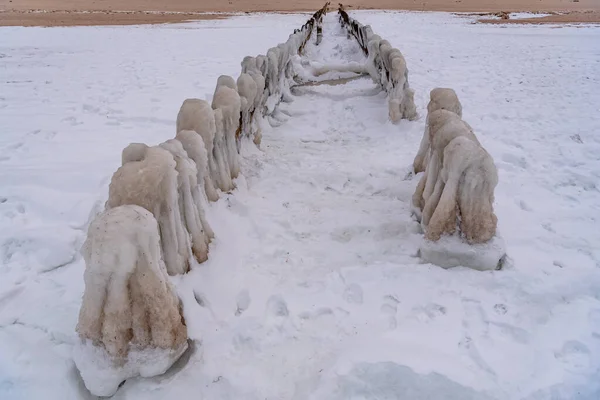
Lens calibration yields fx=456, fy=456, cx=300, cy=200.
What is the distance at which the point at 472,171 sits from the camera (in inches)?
125

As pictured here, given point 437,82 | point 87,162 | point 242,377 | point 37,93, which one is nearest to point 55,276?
point 242,377

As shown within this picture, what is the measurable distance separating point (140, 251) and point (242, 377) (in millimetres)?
886

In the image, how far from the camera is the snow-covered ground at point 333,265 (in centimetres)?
251

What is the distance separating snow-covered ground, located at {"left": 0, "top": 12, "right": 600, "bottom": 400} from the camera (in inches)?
98.7

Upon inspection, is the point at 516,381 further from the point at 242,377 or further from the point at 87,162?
the point at 87,162

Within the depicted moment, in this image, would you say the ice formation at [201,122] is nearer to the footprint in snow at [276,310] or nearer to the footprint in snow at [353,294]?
the footprint in snow at [276,310]

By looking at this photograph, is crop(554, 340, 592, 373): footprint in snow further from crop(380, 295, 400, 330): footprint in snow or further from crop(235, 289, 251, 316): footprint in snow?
crop(235, 289, 251, 316): footprint in snow

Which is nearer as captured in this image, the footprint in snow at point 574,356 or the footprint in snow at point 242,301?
the footprint in snow at point 574,356

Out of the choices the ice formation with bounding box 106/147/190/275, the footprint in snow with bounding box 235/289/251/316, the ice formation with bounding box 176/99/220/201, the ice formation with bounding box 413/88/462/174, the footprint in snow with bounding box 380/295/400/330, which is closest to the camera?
the ice formation with bounding box 106/147/190/275

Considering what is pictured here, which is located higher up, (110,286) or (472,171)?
(472,171)

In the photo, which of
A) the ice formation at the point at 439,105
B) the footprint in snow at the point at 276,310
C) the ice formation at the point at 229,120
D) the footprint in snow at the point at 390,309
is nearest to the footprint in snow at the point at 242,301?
the footprint in snow at the point at 276,310

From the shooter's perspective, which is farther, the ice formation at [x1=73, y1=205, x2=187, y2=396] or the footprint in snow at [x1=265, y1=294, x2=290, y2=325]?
the footprint in snow at [x1=265, y1=294, x2=290, y2=325]

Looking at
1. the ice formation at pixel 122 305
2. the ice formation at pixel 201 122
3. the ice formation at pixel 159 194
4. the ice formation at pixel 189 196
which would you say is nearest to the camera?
the ice formation at pixel 122 305

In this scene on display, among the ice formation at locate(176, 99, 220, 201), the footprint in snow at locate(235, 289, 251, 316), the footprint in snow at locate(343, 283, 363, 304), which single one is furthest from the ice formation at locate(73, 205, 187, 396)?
the ice formation at locate(176, 99, 220, 201)
